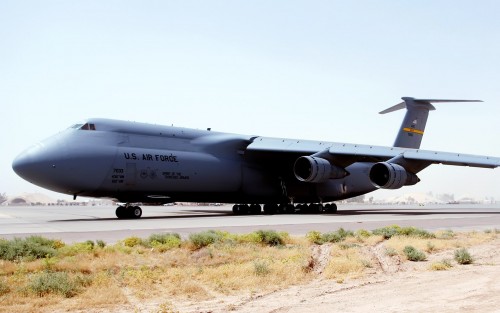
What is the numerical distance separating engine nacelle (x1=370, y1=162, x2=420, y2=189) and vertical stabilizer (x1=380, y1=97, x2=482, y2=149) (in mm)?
8518

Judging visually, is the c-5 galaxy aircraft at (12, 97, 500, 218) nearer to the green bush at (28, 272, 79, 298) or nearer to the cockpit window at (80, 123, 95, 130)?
the cockpit window at (80, 123, 95, 130)

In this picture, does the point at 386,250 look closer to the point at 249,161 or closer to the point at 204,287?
the point at 204,287

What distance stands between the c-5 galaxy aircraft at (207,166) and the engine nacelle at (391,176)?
0.05 meters

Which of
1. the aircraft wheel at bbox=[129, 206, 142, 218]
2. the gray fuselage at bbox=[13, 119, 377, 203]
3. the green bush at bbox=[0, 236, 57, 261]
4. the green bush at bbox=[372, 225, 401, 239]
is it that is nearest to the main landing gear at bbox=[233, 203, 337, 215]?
the gray fuselage at bbox=[13, 119, 377, 203]

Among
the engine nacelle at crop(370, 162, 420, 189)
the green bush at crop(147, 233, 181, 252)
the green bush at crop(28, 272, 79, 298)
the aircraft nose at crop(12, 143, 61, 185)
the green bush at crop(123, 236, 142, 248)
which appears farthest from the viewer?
the engine nacelle at crop(370, 162, 420, 189)

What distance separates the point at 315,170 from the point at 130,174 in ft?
30.4

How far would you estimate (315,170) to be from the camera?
26844 mm

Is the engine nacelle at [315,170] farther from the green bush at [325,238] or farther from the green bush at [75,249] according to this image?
the green bush at [75,249]

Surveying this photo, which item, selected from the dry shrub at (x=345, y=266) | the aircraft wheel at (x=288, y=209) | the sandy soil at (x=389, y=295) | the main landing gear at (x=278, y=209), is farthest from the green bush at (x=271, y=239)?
the aircraft wheel at (x=288, y=209)

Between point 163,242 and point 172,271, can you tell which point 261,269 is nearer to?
point 172,271

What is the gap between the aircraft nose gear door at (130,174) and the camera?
23.7 m

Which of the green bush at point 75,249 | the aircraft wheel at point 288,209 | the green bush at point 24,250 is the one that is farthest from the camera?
Result: the aircraft wheel at point 288,209

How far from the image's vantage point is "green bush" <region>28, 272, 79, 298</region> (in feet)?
24.1

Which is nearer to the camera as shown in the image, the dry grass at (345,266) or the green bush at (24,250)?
the dry grass at (345,266)
